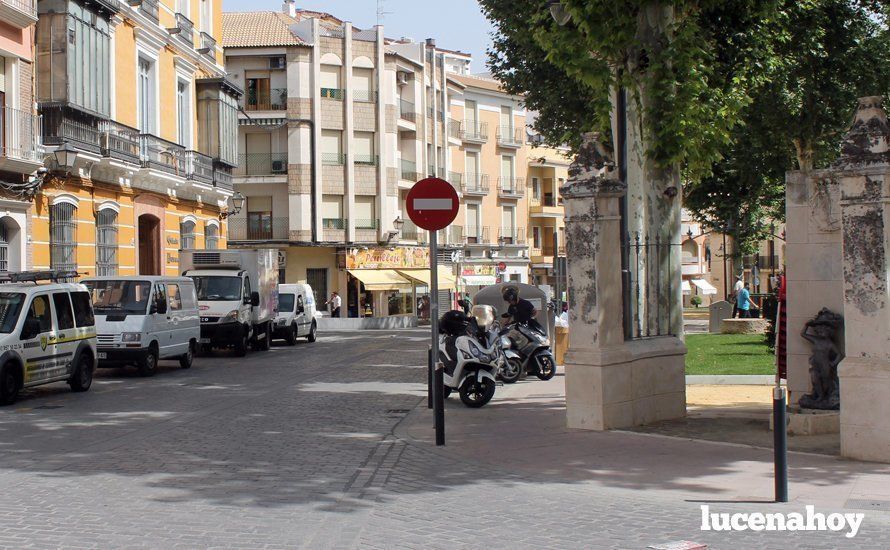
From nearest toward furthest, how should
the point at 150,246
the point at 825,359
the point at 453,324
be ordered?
1. the point at 825,359
2. the point at 453,324
3. the point at 150,246

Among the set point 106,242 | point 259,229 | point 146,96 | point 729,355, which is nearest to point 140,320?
point 106,242

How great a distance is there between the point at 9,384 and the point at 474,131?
54.6m

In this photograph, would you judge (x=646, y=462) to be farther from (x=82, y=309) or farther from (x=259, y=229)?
(x=259, y=229)

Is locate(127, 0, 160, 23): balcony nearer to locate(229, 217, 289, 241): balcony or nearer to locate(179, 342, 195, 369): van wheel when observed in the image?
locate(179, 342, 195, 369): van wheel

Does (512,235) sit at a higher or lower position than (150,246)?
higher

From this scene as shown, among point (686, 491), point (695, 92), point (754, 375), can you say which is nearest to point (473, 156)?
point (754, 375)

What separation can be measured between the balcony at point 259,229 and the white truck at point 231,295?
2561 centimetres

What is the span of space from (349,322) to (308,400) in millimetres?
31343

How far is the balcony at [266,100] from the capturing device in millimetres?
55531

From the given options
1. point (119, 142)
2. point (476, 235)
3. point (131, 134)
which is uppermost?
point (131, 134)

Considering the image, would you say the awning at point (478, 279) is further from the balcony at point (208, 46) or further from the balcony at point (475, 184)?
the balcony at point (208, 46)

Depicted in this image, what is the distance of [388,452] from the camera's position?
10797mm

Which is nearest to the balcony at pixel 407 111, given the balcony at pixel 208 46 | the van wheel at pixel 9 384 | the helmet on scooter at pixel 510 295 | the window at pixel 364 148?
the window at pixel 364 148

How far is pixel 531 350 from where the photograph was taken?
19.6 m
